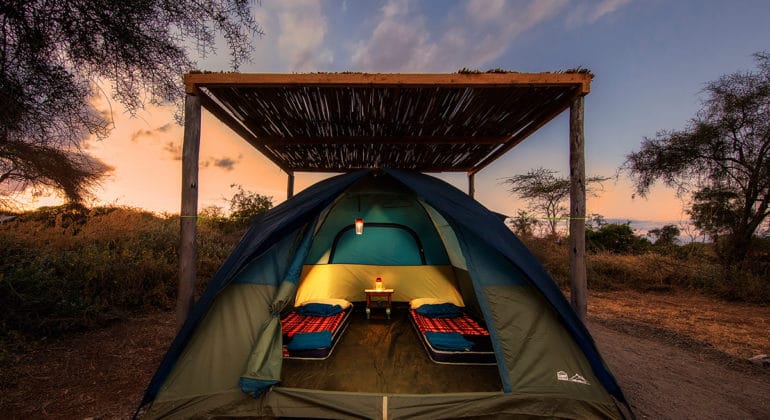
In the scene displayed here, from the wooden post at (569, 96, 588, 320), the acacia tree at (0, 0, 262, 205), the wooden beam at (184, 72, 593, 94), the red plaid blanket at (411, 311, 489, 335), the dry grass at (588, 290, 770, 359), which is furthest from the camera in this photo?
the dry grass at (588, 290, 770, 359)

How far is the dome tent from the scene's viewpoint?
2.45 meters

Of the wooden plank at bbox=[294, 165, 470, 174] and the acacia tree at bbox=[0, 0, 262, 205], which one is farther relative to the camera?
the wooden plank at bbox=[294, 165, 470, 174]

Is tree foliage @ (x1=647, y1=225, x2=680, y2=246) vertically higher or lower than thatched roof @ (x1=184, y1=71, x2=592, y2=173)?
lower

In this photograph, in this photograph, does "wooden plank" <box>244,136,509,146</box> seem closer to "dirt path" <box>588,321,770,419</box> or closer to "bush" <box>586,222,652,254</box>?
"dirt path" <box>588,321,770,419</box>

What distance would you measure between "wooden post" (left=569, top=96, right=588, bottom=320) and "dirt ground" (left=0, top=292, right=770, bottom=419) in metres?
0.93

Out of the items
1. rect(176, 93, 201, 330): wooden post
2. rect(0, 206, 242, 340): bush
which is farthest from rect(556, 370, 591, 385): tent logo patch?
rect(0, 206, 242, 340): bush

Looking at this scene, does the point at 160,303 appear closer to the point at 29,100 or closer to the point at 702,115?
the point at 29,100

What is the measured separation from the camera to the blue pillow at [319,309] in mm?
4461

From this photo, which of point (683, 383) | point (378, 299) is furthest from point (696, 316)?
point (378, 299)

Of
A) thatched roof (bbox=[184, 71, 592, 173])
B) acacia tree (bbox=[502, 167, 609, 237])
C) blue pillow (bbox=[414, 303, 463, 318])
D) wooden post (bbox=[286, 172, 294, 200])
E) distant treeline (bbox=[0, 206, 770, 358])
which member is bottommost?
blue pillow (bbox=[414, 303, 463, 318])

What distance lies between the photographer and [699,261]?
8773mm

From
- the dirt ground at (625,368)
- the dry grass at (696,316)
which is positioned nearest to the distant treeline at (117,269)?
the dirt ground at (625,368)

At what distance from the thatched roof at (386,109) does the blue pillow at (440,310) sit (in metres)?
2.35

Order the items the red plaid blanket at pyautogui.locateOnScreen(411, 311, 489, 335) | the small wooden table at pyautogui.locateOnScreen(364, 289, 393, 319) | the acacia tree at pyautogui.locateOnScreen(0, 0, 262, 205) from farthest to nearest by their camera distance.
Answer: the small wooden table at pyautogui.locateOnScreen(364, 289, 393, 319)
the red plaid blanket at pyautogui.locateOnScreen(411, 311, 489, 335)
the acacia tree at pyautogui.locateOnScreen(0, 0, 262, 205)
